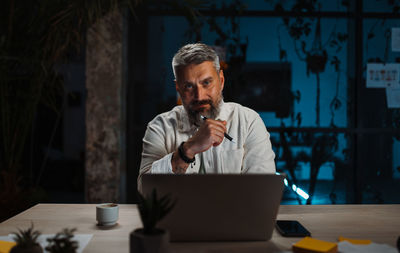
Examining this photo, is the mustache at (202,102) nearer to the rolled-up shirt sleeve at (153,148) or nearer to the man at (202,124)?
the man at (202,124)

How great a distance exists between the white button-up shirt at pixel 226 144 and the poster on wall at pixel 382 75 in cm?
174

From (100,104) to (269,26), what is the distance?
1.77m

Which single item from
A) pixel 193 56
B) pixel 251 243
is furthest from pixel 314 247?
pixel 193 56

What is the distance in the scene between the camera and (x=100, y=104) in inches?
124

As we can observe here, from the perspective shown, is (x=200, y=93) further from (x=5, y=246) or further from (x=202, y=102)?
(x=5, y=246)

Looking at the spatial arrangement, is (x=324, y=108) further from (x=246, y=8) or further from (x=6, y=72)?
(x=6, y=72)

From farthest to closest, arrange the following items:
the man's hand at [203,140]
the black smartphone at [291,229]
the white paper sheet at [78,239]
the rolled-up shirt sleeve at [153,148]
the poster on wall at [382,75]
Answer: the poster on wall at [382,75] < the rolled-up shirt sleeve at [153,148] < the man's hand at [203,140] < the black smartphone at [291,229] < the white paper sheet at [78,239]

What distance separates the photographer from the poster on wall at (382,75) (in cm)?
332

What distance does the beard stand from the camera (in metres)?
2.16

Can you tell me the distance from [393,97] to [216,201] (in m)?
3.01

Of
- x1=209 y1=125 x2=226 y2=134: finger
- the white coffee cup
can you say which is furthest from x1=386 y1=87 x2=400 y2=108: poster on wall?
the white coffee cup

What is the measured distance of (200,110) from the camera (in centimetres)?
218

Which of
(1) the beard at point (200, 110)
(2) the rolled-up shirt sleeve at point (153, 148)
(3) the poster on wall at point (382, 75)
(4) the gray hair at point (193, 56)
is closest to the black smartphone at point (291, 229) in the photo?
(2) the rolled-up shirt sleeve at point (153, 148)

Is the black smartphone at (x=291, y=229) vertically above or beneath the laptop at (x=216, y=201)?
beneath
